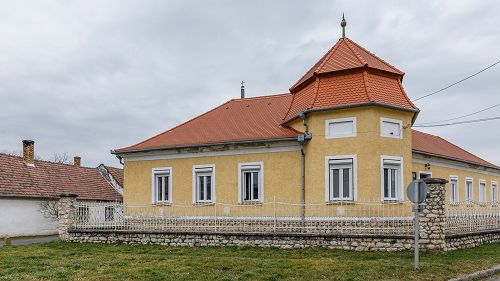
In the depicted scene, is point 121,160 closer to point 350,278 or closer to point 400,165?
point 400,165

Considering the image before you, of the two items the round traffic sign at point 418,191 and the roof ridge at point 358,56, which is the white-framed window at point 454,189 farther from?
the round traffic sign at point 418,191

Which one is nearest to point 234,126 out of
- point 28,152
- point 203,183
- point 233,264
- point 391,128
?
point 203,183

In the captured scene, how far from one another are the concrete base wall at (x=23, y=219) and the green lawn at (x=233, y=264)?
1101 cm

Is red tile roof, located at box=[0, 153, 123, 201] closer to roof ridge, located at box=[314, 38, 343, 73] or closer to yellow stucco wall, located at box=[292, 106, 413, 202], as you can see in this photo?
yellow stucco wall, located at box=[292, 106, 413, 202]

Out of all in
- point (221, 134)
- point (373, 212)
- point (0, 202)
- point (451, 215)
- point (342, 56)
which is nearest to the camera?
point (451, 215)

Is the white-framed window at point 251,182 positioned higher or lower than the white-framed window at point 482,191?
higher

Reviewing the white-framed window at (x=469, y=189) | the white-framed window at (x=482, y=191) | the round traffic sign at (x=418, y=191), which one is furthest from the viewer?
the white-framed window at (x=482, y=191)

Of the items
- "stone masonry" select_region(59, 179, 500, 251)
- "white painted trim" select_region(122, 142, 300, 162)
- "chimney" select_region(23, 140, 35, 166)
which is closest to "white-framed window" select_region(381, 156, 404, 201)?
"stone masonry" select_region(59, 179, 500, 251)

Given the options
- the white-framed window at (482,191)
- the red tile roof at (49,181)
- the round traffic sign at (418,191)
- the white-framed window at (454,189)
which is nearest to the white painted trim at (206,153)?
the round traffic sign at (418,191)

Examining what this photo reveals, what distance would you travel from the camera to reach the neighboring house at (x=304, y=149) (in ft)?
60.8

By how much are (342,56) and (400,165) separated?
4.88 metres

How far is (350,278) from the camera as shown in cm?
1129

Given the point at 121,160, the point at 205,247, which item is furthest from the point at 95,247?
the point at 121,160

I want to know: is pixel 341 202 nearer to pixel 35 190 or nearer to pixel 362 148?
pixel 362 148
